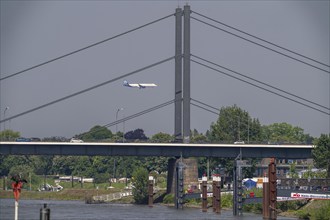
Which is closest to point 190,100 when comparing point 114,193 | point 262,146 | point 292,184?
point 262,146

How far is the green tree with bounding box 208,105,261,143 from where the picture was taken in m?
176

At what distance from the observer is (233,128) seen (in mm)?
177750

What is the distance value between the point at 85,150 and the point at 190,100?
46.6 ft

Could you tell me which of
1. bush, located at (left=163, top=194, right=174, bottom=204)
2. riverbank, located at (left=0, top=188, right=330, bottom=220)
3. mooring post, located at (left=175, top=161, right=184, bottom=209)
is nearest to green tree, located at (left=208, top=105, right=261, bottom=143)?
riverbank, located at (left=0, top=188, right=330, bottom=220)

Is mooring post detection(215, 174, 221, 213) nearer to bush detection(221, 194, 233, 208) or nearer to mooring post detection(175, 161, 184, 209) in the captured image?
mooring post detection(175, 161, 184, 209)

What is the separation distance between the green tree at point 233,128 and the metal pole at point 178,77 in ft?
133

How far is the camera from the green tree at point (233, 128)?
176 metres

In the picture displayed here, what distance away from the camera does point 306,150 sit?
13525 cm

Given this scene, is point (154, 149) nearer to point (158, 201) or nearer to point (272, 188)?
point (158, 201)

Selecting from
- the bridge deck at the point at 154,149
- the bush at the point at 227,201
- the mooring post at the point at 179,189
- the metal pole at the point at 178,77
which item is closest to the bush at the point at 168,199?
the bridge deck at the point at 154,149

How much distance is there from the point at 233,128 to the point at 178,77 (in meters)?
45.9

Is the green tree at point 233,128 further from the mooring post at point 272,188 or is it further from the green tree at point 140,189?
the mooring post at point 272,188

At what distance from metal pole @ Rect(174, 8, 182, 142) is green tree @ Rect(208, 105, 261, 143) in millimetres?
40655

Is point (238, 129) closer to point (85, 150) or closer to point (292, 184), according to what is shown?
point (85, 150)
